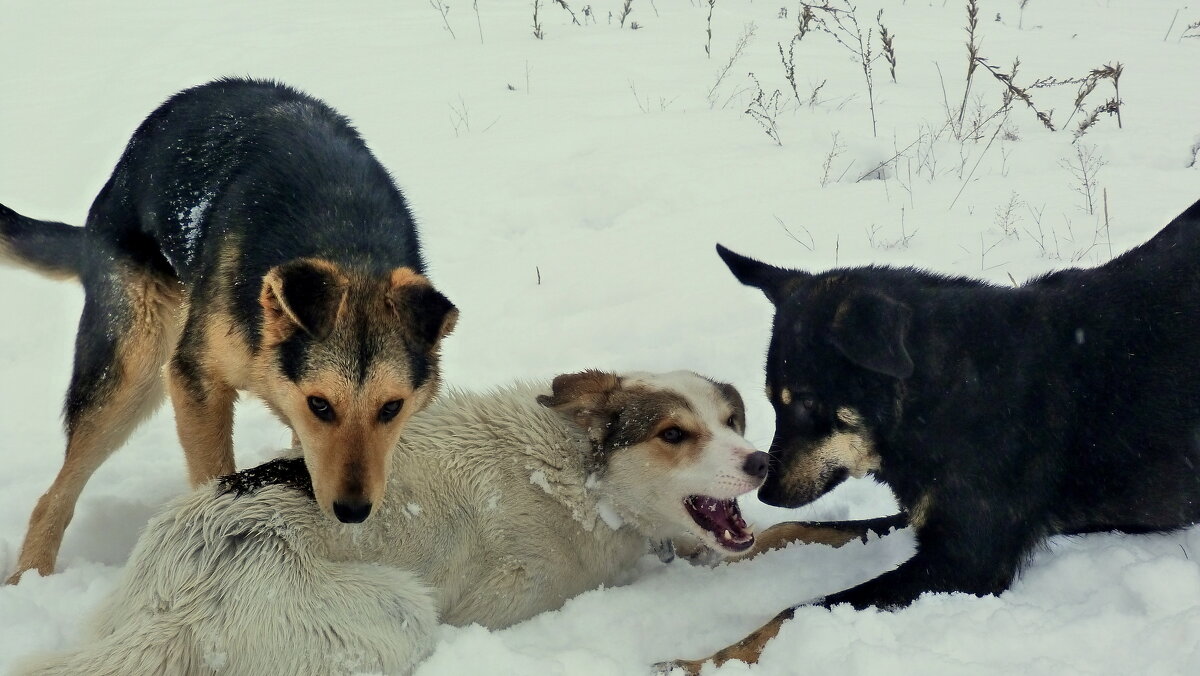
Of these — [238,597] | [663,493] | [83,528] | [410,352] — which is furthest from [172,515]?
[663,493]

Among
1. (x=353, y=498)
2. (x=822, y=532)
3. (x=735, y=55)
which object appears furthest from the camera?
(x=735, y=55)

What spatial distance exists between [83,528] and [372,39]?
897 cm

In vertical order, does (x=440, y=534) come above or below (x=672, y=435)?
below

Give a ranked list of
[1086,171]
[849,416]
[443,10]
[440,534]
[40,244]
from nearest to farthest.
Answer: [440,534] < [849,416] < [40,244] < [1086,171] < [443,10]

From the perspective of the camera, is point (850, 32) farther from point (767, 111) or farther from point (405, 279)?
point (405, 279)

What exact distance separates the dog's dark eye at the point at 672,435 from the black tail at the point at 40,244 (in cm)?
334

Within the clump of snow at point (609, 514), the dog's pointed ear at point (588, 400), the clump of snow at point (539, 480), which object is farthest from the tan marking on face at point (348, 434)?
the clump of snow at point (609, 514)

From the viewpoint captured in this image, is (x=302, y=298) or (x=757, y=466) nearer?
(x=302, y=298)

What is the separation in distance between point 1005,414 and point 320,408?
303 cm

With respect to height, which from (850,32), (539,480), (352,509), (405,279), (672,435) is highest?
(405,279)

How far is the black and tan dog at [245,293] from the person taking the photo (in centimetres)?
425

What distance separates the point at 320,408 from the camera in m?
4.27

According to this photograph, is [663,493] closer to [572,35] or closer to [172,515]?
[172,515]

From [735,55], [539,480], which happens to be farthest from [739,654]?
[735,55]
